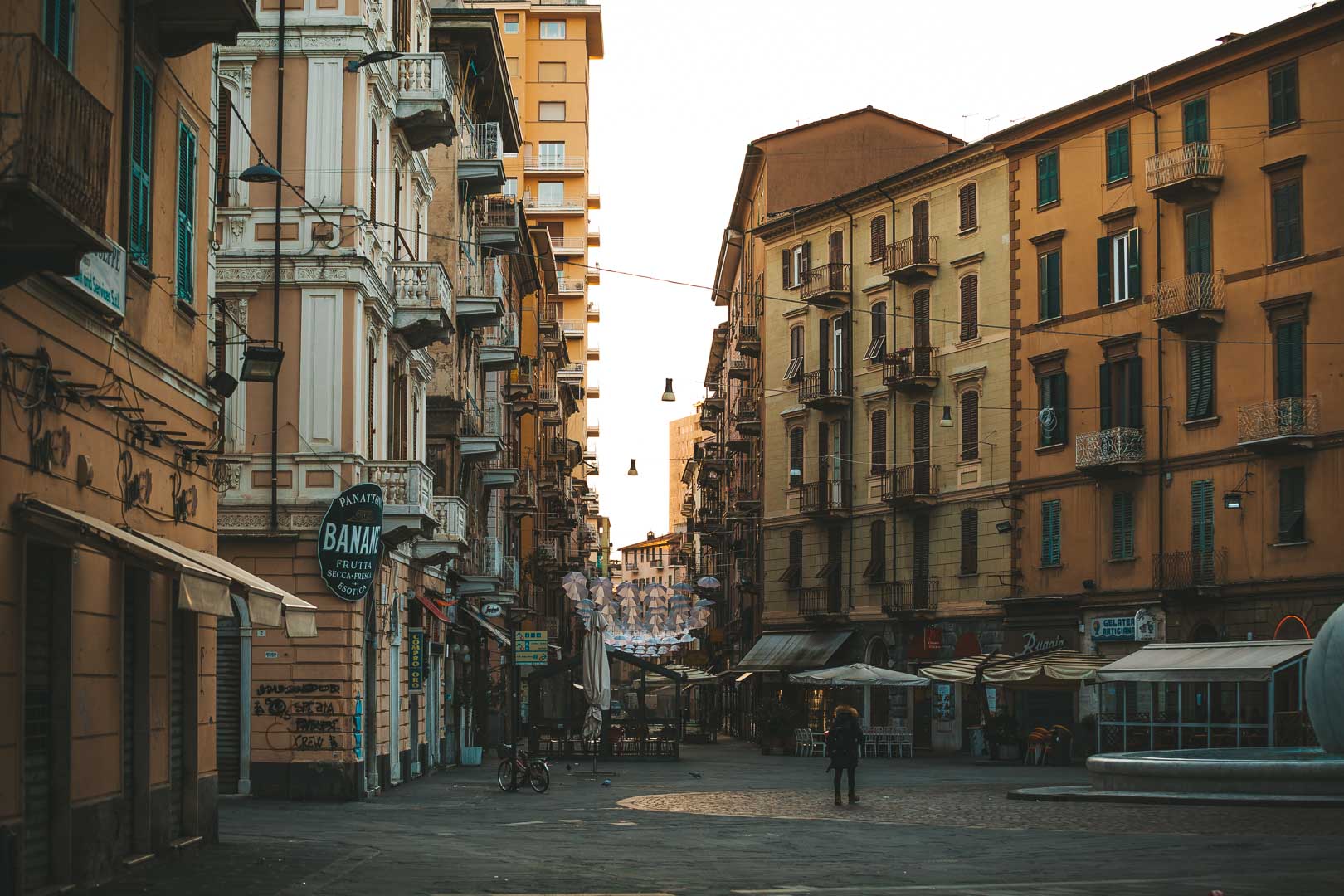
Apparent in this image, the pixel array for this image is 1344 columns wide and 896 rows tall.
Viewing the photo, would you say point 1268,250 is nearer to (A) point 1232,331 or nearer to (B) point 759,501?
(A) point 1232,331

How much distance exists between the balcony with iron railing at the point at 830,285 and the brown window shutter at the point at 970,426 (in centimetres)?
742

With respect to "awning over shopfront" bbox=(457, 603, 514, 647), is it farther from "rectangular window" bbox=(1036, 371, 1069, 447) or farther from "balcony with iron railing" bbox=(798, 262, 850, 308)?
"balcony with iron railing" bbox=(798, 262, 850, 308)

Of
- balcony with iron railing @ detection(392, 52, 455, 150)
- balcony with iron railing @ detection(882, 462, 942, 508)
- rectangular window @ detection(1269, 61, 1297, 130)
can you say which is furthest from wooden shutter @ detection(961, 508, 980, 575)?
balcony with iron railing @ detection(392, 52, 455, 150)

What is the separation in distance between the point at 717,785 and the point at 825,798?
5.03 meters

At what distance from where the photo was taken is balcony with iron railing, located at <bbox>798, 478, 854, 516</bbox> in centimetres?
5927

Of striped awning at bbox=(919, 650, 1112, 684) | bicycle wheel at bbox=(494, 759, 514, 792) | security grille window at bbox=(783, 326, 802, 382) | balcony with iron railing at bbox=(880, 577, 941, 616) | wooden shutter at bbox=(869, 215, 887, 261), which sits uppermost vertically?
wooden shutter at bbox=(869, 215, 887, 261)

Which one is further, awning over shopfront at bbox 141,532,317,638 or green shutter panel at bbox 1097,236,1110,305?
green shutter panel at bbox 1097,236,1110,305

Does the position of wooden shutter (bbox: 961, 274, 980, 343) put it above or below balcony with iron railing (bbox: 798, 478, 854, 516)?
above

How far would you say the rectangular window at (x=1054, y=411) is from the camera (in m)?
49.0

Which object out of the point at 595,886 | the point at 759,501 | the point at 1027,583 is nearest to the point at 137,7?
the point at 595,886

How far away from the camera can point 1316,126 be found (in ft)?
134

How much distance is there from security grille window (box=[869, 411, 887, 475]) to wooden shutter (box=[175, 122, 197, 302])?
1616 inches

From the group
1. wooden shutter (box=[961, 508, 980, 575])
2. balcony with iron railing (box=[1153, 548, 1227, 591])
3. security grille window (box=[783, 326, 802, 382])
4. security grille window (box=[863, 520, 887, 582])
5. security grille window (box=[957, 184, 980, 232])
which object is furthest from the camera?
security grille window (box=[783, 326, 802, 382])

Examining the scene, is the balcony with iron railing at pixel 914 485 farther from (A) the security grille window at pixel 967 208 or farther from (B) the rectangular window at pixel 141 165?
(B) the rectangular window at pixel 141 165
